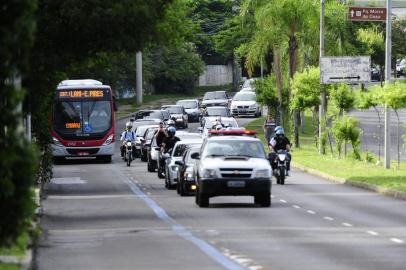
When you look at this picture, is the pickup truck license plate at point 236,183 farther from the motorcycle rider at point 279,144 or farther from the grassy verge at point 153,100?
the grassy verge at point 153,100

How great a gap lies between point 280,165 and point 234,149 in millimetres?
9892

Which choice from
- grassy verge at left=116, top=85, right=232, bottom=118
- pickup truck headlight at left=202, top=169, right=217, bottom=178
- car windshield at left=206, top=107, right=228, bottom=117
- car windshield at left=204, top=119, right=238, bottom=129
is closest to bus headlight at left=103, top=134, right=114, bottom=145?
car windshield at left=204, top=119, right=238, bottom=129

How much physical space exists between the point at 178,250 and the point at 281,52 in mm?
50062

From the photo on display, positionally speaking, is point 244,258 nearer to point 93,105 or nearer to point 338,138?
point 338,138

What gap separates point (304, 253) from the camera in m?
19.8

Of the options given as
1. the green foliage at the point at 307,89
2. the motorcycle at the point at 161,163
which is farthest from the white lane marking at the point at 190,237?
the green foliage at the point at 307,89

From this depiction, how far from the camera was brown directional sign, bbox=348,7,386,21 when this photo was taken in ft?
133

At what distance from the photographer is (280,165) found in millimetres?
41062

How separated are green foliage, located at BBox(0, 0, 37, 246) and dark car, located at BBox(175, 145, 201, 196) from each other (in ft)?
67.3

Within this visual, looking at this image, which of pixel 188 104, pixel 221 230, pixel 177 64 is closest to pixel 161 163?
pixel 221 230

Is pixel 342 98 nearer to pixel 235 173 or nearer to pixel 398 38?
pixel 235 173

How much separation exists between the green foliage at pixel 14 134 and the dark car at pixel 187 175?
20.5 meters

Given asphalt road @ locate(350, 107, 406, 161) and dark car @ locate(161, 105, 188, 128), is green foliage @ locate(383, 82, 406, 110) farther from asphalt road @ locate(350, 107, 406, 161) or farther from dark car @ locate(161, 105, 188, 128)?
dark car @ locate(161, 105, 188, 128)

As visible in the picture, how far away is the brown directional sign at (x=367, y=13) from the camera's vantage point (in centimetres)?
4059
